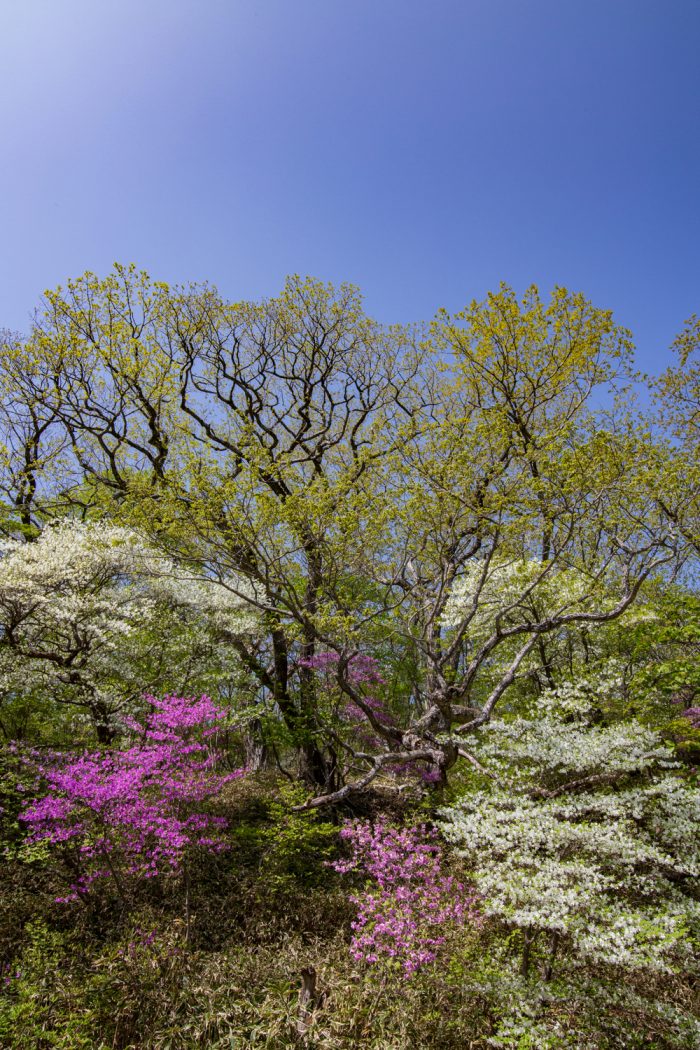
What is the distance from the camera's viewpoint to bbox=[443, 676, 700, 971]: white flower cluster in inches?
161

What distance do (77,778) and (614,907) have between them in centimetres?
593

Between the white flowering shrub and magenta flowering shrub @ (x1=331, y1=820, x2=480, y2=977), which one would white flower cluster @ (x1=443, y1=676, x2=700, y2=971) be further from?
the white flowering shrub

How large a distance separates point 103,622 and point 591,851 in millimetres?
7710

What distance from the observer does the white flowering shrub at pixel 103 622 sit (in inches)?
325

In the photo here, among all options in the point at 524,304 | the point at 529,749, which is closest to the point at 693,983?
the point at 529,749

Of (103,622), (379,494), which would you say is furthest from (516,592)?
(103,622)

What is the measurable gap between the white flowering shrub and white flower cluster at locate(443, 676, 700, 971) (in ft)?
16.0

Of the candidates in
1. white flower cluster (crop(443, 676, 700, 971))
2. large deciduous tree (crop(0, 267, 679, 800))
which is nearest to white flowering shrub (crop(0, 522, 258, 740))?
large deciduous tree (crop(0, 267, 679, 800))

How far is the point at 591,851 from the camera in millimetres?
4816

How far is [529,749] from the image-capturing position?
5613 millimetres

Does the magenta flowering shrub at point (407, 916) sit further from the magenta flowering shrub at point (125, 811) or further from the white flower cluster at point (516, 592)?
the white flower cluster at point (516, 592)

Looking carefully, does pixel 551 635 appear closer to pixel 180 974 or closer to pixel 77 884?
pixel 180 974

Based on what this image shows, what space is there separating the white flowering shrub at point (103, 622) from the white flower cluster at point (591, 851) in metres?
4.87

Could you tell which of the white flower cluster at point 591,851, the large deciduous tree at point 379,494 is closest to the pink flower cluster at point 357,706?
the large deciduous tree at point 379,494
